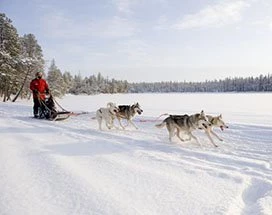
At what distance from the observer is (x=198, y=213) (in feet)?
11.2

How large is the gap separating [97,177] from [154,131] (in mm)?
5979

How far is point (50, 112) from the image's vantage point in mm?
12789

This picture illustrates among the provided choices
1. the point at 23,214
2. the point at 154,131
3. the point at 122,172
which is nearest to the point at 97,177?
the point at 122,172

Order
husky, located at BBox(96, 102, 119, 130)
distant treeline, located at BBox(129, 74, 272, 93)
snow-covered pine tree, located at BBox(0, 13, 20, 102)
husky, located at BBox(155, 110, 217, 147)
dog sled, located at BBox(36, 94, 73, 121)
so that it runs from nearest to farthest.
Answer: husky, located at BBox(155, 110, 217, 147) → husky, located at BBox(96, 102, 119, 130) → dog sled, located at BBox(36, 94, 73, 121) → snow-covered pine tree, located at BBox(0, 13, 20, 102) → distant treeline, located at BBox(129, 74, 272, 93)

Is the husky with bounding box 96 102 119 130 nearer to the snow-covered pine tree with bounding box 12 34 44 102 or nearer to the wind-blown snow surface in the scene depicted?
the wind-blown snow surface

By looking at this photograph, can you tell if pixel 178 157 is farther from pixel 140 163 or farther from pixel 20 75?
pixel 20 75

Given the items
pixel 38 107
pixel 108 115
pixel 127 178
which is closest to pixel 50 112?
pixel 38 107

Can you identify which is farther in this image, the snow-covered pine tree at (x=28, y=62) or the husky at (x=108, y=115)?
the snow-covered pine tree at (x=28, y=62)

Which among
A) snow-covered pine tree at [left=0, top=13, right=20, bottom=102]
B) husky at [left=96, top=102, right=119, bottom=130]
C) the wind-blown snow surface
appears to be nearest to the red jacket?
husky at [left=96, top=102, right=119, bottom=130]

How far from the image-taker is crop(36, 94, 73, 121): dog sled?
12555 mm

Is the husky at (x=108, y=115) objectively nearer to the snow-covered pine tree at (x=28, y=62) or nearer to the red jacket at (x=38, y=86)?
the red jacket at (x=38, y=86)

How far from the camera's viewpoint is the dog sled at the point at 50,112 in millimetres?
12555

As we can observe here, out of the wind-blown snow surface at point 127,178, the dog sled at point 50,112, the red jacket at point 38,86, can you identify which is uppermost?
the red jacket at point 38,86

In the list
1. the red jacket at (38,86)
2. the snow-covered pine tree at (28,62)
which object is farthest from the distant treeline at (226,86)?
the red jacket at (38,86)
